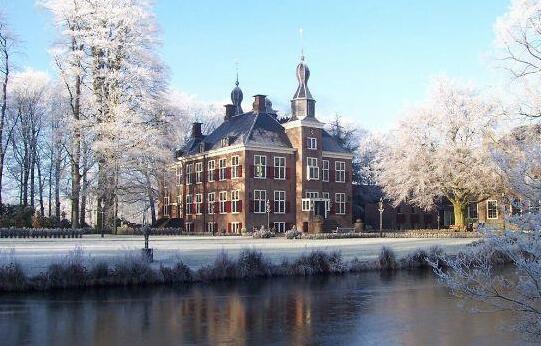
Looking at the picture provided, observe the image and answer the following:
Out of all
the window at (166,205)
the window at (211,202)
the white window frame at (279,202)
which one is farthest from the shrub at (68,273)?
the window at (166,205)

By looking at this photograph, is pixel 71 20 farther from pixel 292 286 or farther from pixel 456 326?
pixel 456 326

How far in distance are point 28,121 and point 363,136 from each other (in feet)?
127

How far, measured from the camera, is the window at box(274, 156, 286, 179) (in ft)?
150

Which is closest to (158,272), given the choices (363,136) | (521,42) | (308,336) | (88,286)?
(88,286)

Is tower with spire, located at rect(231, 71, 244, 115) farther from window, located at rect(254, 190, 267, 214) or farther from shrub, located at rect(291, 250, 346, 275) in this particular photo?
shrub, located at rect(291, 250, 346, 275)

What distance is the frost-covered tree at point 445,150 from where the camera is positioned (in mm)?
40906

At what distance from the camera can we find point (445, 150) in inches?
1628

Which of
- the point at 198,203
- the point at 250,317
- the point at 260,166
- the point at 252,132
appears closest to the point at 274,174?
the point at 260,166

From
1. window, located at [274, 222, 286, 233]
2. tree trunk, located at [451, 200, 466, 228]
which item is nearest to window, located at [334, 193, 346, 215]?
window, located at [274, 222, 286, 233]

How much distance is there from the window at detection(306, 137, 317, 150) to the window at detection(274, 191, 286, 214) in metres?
4.05

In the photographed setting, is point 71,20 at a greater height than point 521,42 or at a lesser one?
greater

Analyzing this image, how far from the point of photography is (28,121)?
45.9m

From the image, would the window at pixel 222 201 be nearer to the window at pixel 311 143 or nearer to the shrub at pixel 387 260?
the window at pixel 311 143

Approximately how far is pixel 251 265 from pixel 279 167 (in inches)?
1059
